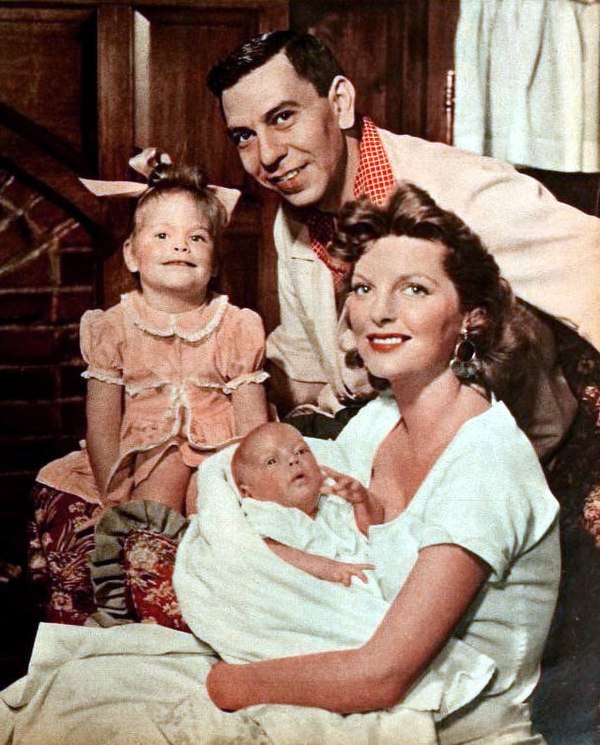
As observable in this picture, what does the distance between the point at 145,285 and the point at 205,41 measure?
A: 15.8 inches

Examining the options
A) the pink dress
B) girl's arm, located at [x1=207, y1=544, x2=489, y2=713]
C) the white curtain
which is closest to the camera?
girl's arm, located at [x1=207, y1=544, x2=489, y2=713]

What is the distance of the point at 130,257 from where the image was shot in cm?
161

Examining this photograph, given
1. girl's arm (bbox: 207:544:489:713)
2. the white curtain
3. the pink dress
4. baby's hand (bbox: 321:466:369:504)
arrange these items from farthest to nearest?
the white curtain
the pink dress
baby's hand (bbox: 321:466:369:504)
girl's arm (bbox: 207:544:489:713)

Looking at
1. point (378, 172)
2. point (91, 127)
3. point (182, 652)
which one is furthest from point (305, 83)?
point (182, 652)

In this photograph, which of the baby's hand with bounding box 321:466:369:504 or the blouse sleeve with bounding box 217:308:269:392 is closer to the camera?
the baby's hand with bounding box 321:466:369:504

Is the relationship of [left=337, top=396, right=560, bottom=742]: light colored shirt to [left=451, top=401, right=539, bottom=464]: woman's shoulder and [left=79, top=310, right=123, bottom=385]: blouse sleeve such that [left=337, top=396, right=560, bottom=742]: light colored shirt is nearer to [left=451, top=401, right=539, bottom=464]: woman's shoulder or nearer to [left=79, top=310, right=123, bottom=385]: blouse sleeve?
[left=451, top=401, right=539, bottom=464]: woman's shoulder

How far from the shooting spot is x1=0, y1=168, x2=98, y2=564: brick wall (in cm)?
167

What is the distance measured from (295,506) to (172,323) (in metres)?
0.35

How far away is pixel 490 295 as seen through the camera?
5.03 ft

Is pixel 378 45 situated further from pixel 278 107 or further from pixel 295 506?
pixel 295 506

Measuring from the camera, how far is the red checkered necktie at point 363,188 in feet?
5.23

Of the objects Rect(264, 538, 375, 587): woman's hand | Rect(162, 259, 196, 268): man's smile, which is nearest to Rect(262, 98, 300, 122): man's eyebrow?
Rect(162, 259, 196, 268): man's smile

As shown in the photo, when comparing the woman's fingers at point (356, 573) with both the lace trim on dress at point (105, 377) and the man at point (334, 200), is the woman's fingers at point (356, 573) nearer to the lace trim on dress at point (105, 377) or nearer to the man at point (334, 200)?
the man at point (334, 200)

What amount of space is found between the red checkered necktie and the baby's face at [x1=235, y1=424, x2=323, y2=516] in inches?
11.2
